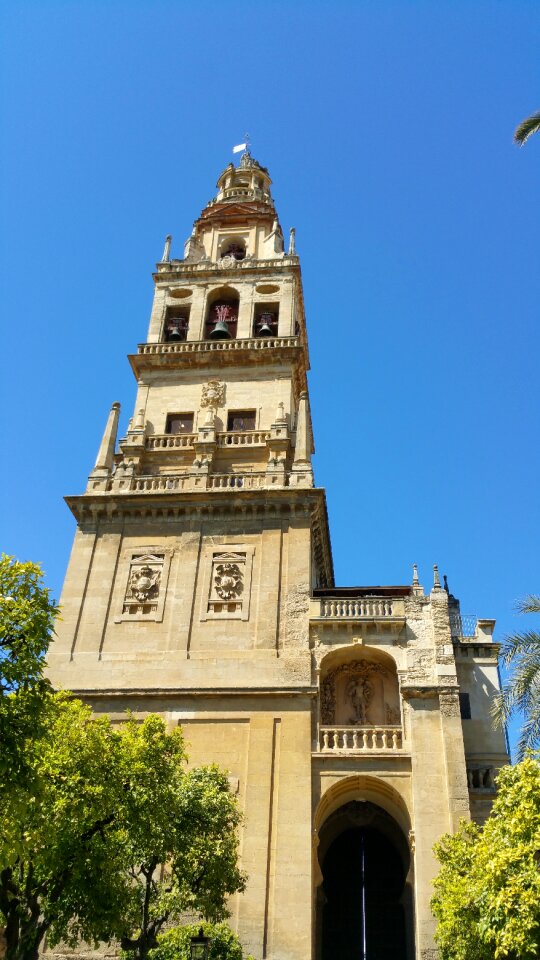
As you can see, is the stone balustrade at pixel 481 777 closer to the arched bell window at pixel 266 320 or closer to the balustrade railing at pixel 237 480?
the balustrade railing at pixel 237 480

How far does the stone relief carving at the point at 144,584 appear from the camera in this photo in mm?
27891

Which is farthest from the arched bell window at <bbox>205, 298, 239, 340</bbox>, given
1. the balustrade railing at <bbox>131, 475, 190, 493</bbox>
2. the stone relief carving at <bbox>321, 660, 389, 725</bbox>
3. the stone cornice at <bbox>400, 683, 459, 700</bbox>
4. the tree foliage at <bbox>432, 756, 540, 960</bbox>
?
the tree foliage at <bbox>432, 756, 540, 960</bbox>

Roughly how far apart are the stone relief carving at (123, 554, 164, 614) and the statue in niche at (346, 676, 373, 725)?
694 cm

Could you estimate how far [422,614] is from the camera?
87.4 feet

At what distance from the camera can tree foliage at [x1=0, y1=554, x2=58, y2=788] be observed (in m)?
12.3

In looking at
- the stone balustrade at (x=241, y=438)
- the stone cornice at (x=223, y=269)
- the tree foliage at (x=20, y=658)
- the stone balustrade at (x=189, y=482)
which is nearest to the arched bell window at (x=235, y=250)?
the stone cornice at (x=223, y=269)

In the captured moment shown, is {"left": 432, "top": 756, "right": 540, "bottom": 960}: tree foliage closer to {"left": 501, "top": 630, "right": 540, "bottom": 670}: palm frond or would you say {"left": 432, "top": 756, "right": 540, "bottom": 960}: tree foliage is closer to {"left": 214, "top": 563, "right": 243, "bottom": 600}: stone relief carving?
{"left": 501, "top": 630, "right": 540, "bottom": 670}: palm frond

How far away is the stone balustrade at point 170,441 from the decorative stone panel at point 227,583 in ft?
18.6

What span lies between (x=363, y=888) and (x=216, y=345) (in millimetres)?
21228

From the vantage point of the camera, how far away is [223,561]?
28375 mm

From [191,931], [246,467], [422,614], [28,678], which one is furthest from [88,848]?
[246,467]

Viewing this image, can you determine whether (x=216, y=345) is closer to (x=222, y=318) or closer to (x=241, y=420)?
(x=222, y=318)

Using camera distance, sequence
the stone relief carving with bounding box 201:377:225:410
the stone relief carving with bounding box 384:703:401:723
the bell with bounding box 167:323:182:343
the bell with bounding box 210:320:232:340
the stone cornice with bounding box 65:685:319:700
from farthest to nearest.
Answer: the bell with bounding box 167:323:182:343
the bell with bounding box 210:320:232:340
the stone relief carving with bounding box 201:377:225:410
the stone relief carving with bounding box 384:703:401:723
the stone cornice with bounding box 65:685:319:700

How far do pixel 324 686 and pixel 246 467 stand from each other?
9090 millimetres
